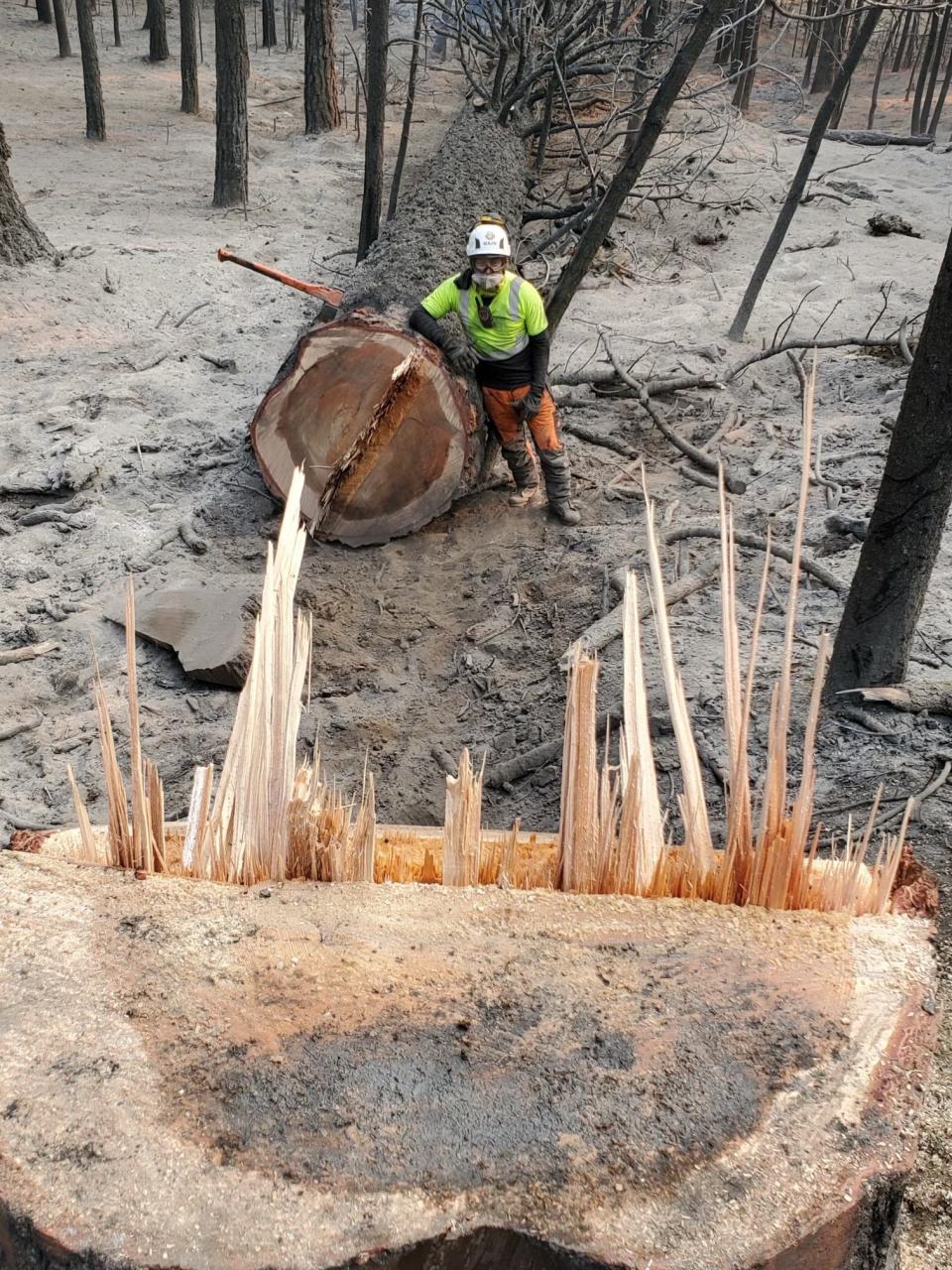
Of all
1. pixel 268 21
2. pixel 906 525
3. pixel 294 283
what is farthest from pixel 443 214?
pixel 268 21

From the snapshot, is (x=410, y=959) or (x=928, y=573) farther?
(x=928, y=573)

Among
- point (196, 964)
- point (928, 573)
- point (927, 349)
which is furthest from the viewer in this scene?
point (928, 573)

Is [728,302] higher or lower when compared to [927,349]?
lower

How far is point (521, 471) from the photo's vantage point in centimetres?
583

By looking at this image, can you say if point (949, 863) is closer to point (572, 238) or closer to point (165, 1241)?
point (165, 1241)

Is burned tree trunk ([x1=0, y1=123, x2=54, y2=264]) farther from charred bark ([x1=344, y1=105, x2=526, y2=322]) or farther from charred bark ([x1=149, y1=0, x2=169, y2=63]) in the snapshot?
charred bark ([x1=149, y1=0, x2=169, y2=63])

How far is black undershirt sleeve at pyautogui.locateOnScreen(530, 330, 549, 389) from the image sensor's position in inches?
213

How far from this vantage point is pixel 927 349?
278cm

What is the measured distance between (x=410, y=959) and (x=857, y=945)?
71 cm

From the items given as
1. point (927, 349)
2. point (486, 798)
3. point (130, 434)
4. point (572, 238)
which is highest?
point (927, 349)

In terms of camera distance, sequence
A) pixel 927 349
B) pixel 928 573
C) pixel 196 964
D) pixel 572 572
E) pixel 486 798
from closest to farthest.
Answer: pixel 196 964 < pixel 927 349 < pixel 928 573 < pixel 486 798 < pixel 572 572

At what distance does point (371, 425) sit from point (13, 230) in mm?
4364

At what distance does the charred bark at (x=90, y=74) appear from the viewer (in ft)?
36.7

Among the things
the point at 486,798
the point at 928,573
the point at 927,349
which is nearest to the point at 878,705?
the point at 928,573
